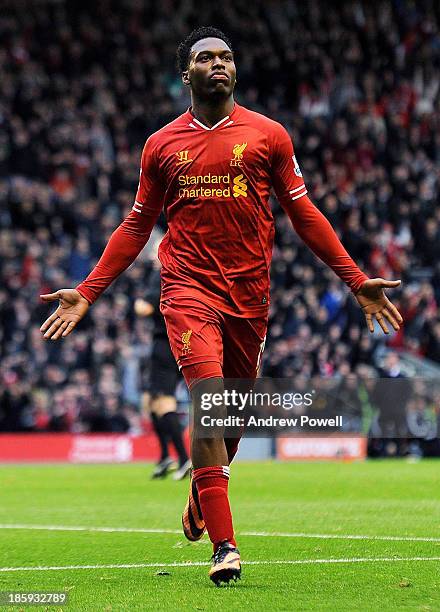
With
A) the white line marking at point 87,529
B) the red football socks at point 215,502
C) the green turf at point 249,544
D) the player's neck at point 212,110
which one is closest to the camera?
the green turf at point 249,544

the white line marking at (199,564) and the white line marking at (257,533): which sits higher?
the white line marking at (199,564)

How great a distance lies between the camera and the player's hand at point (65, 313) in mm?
6781

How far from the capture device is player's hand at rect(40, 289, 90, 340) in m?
6.78

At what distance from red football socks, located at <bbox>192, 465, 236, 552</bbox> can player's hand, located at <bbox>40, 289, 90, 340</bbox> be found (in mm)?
994

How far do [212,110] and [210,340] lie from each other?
3.99ft

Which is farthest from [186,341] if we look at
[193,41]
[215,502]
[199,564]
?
[193,41]

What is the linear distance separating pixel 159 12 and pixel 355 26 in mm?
4452

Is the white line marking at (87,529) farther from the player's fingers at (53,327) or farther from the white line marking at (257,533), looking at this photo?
the player's fingers at (53,327)

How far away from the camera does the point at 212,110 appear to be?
6.91 m

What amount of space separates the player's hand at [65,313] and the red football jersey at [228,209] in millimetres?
87

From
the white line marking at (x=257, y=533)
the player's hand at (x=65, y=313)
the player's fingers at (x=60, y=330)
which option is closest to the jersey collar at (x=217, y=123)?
the player's hand at (x=65, y=313)

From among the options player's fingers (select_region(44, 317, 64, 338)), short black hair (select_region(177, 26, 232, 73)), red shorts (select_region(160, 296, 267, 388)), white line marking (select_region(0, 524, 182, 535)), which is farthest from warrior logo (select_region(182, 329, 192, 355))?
white line marking (select_region(0, 524, 182, 535))

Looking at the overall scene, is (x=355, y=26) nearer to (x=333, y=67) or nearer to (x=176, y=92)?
(x=333, y=67)

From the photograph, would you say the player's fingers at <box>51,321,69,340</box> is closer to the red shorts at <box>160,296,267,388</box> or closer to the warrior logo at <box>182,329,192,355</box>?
the red shorts at <box>160,296,267,388</box>
